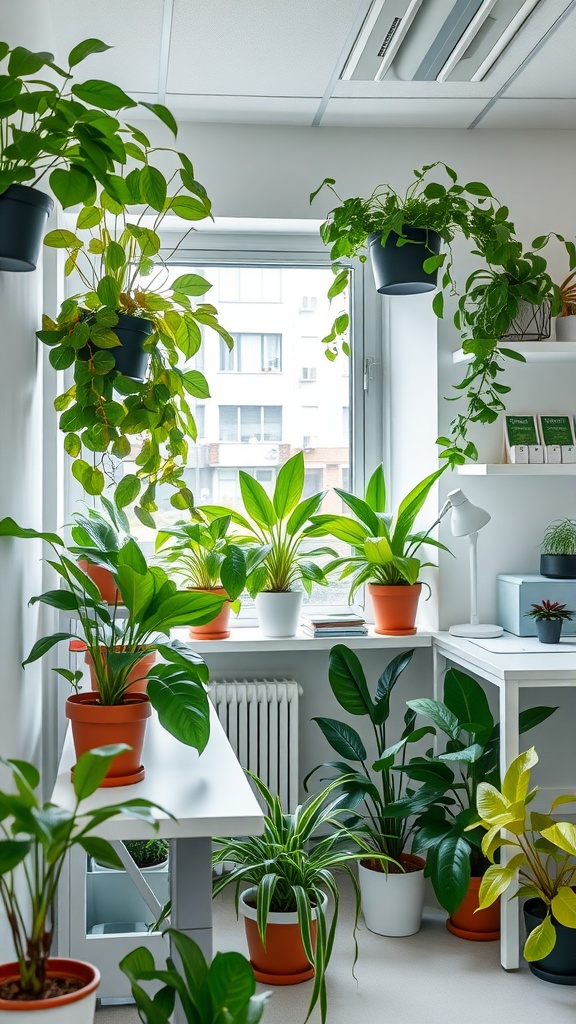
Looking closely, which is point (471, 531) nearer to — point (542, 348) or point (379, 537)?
point (379, 537)

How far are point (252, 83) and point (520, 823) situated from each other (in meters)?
2.41

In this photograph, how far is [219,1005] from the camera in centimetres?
124

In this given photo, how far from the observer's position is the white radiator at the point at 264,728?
3.34 m

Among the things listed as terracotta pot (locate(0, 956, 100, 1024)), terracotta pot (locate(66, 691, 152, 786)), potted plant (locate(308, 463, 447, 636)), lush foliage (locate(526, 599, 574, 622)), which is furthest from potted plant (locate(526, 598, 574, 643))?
terracotta pot (locate(0, 956, 100, 1024))

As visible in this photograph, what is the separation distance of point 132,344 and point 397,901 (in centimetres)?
193

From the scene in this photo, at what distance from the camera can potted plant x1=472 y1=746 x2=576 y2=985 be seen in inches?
99.3

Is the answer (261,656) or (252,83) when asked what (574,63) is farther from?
(261,656)

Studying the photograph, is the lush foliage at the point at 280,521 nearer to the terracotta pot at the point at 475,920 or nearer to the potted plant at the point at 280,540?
the potted plant at the point at 280,540

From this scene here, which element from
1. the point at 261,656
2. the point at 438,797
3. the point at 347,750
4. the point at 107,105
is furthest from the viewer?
the point at 261,656

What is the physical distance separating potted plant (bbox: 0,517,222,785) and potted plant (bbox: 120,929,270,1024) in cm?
41

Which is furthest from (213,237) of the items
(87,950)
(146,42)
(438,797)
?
(87,950)

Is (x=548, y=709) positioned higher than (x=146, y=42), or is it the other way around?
(x=146, y=42)

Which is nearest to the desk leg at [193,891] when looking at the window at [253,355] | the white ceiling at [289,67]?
the white ceiling at [289,67]

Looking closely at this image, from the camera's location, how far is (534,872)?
2670 mm
